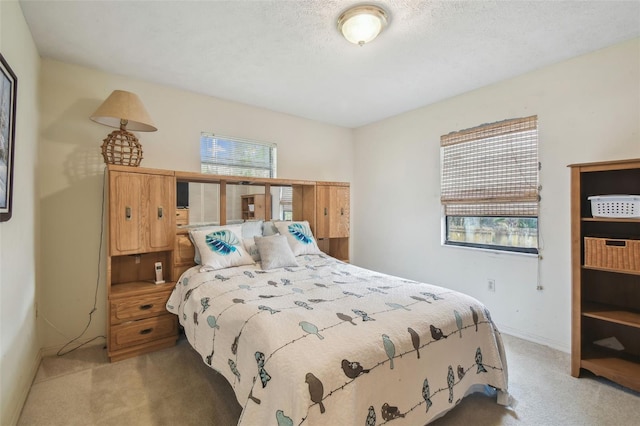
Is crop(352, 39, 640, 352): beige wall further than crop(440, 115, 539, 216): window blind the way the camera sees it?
No

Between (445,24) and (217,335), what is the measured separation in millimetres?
2528

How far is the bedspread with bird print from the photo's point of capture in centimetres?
123

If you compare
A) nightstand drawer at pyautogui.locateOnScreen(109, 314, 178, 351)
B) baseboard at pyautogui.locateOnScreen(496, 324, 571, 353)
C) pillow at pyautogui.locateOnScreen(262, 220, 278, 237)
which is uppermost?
pillow at pyautogui.locateOnScreen(262, 220, 278, 237)

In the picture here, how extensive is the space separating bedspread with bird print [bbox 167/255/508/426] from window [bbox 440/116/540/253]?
4.71 feet

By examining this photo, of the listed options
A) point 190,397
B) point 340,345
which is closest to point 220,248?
point 190,397

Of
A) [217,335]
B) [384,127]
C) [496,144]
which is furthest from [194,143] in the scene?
[496,144]

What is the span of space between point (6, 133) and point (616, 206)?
371 centimetres

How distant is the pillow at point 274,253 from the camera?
2766 millimetres

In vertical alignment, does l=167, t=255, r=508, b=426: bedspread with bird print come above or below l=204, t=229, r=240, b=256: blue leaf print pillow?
below

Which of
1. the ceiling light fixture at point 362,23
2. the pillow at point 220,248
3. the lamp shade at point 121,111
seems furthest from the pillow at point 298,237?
the ceiling light fixture at point 362,23

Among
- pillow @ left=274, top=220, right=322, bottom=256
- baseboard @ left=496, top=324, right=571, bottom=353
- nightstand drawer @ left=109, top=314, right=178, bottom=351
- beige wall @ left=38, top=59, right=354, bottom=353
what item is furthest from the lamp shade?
baseboard @ left=496, top=324, right=571, bottom=353

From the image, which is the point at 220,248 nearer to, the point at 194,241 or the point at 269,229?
the point at 194,241

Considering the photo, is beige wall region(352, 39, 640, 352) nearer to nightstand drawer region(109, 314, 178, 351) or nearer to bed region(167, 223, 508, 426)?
bed region(167, 223, 508, 426)

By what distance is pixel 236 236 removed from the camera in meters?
2.94
